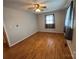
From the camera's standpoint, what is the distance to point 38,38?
19.1 ft

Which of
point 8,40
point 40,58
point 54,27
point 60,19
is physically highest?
point 60,19

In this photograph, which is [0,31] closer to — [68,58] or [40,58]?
[40,58]

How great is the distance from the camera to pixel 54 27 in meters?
7.76

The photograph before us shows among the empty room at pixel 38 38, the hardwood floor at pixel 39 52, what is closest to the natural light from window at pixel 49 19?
the empty room at pixel 38 38

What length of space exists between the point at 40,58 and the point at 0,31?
2324 mm

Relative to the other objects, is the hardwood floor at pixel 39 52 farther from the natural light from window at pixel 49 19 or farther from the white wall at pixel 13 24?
the natural light from window at pixel 49 19

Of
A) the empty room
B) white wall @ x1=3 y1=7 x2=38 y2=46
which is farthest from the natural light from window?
white wall @ x1=3 y1=7 x2=38 y2=46

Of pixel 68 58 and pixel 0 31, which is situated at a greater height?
pixel 0 31

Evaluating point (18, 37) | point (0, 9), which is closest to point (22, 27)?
point (18, 37)

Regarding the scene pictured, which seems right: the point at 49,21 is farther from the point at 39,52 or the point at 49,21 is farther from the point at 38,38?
the point at 39,52

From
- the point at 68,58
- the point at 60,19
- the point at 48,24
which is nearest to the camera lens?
the point at 68,58

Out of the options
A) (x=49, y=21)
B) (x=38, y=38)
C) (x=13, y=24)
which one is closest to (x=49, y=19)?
(x=49, y=21)

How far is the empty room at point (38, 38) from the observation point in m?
2.94

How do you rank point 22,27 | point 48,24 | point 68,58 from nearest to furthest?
1. point 68,58
2. point 22,27
3. point 48,24
